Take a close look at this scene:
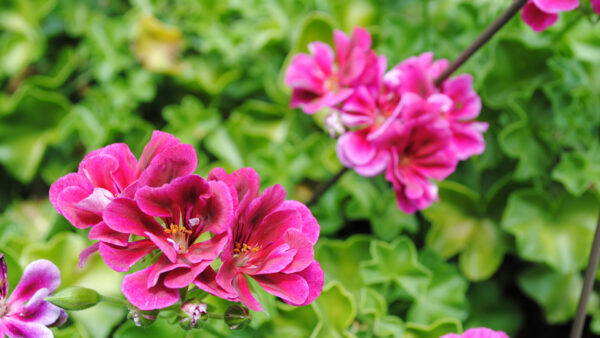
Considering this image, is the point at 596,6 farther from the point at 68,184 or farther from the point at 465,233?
the point at 68,184

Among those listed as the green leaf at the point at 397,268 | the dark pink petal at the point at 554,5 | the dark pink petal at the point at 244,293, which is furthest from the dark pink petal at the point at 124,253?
the dark pink petal at the point at 554,5

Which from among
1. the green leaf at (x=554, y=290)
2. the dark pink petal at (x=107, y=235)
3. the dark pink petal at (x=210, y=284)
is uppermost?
the dark pink petal at (x=107, y=235)

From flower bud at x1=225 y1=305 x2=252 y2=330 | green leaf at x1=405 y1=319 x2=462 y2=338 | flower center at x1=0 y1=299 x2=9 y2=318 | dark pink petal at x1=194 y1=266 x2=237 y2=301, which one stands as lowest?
green leaf at x1=405 y1=319 x2=462 y2=338

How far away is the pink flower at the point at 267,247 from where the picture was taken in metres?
0.66

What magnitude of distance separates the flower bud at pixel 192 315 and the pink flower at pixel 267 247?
37mm

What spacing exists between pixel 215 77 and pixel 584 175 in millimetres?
838

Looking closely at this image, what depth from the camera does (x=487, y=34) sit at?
0.88 meters

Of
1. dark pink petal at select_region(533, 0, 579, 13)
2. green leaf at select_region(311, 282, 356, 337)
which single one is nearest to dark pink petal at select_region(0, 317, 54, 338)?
green leaf at select_region(311, 282, 356, 337)

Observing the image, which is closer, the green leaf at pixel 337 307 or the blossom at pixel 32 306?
the blossom at pixel 32 306

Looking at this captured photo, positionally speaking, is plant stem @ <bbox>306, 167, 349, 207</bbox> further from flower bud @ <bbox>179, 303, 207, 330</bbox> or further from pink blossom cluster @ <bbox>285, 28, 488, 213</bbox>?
flower bud @ <bbox>179, 303, 207, 330</bbox>

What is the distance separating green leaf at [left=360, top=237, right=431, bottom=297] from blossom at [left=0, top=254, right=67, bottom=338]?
52cm

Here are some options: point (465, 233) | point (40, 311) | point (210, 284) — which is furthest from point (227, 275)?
point (465, 233)

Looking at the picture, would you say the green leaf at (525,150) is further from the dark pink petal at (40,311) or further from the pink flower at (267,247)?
the dark pink petal at (40,311)

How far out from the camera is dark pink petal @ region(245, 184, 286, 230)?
68 cm
